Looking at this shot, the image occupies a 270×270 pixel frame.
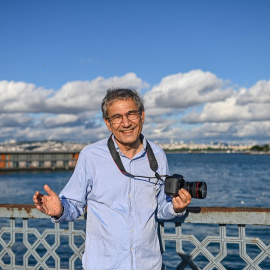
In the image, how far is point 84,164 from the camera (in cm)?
283

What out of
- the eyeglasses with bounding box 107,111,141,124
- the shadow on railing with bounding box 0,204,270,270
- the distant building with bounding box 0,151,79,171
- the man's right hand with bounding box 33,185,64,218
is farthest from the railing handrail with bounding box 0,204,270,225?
the distant building with bounding box 0,151,79,171

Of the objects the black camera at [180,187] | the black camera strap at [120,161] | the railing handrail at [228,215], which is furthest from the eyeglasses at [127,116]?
the railing handrail at [228,215]

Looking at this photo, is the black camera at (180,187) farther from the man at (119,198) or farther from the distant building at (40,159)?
the distant building at (40,159)

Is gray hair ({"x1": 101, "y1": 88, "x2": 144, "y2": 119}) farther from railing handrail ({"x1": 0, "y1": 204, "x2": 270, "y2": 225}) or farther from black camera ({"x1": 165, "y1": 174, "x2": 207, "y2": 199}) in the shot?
railing handrail ({"x1": 0, "y1": 204, "x2": 270, "y2": 225})

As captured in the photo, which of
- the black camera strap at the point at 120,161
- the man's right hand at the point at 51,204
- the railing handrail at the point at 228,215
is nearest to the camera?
the man's right hand at the point at 51,204

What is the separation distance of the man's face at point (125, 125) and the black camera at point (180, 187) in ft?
1.38

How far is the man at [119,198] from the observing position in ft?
8.71

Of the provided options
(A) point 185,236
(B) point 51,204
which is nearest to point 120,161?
(B) point 51,204

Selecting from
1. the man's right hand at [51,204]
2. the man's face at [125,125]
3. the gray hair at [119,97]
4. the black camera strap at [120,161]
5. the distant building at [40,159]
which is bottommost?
the distant building at [40,159]

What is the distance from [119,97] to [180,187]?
840mm

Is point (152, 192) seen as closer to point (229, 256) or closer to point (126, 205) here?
point (126, 205)

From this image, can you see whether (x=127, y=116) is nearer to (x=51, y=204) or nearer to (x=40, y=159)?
(x=51, y=204)

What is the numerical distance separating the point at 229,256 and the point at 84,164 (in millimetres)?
12816

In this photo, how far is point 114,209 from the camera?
2717 mm
